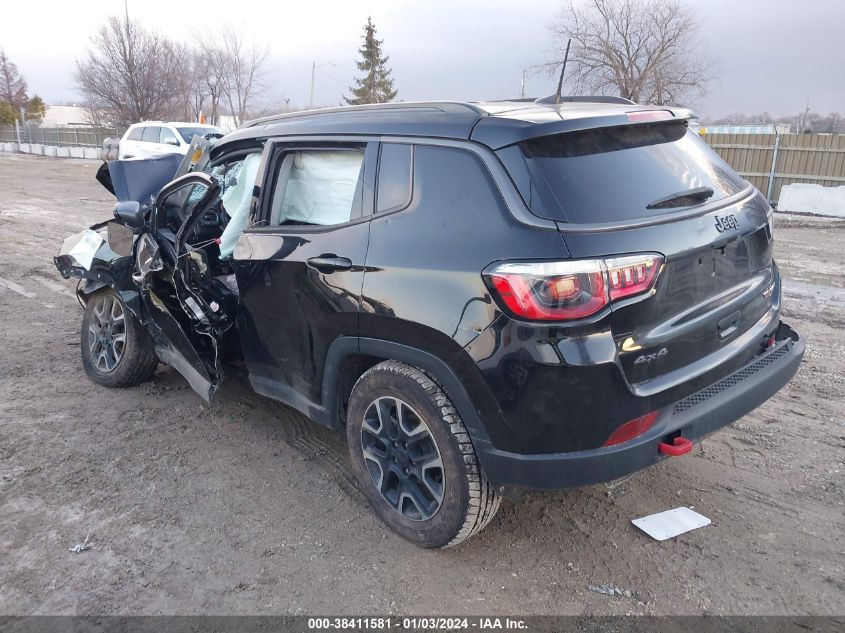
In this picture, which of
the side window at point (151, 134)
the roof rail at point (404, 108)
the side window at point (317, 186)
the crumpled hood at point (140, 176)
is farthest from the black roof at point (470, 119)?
the side window at point (151, 134)

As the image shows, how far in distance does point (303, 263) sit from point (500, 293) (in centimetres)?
123

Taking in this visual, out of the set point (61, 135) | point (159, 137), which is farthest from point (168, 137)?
point (61, 135)

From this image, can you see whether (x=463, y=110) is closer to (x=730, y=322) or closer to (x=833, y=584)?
(x=730, y=322)

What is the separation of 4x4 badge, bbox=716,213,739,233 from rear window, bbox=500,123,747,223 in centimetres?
11

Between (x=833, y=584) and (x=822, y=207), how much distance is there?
1508 centimetres

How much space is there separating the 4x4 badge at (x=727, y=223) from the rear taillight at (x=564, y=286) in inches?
25.9

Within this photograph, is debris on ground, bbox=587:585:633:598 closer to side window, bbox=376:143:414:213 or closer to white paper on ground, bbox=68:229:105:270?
side window, bbox=376:143:414:213

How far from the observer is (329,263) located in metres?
3.14

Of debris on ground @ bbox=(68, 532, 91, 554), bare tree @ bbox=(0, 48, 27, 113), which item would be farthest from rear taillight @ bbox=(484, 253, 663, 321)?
bare tree @ bbox=(0, 48, 27, 113)

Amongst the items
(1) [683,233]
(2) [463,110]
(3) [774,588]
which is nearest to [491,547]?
(3) [774,588]

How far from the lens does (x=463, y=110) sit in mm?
2863

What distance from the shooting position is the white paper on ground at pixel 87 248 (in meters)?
4.62

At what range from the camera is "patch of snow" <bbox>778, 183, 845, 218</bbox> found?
1498 centimetres

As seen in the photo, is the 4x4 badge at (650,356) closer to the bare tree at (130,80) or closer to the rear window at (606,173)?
the rear window at (606,173)
